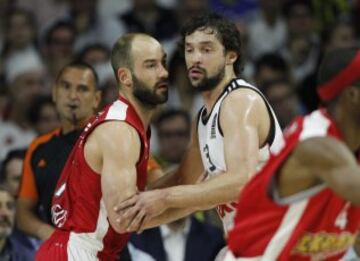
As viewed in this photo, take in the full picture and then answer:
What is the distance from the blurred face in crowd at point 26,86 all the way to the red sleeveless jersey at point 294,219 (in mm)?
5690

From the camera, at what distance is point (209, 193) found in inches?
250

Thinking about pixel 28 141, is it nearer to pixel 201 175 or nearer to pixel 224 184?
pixel 201 175

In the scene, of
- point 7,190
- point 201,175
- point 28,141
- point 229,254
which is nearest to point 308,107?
point 28,141

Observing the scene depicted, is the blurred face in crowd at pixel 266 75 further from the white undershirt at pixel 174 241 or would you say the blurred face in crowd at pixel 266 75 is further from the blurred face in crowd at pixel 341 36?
the white undershirt at pixel 174 241

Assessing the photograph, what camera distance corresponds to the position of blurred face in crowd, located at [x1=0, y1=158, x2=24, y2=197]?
9.35m

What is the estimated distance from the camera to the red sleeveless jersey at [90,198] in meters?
6.67

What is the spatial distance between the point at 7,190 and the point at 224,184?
110 inches

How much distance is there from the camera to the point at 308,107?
37.7ft

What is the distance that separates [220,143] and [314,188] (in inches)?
60.0

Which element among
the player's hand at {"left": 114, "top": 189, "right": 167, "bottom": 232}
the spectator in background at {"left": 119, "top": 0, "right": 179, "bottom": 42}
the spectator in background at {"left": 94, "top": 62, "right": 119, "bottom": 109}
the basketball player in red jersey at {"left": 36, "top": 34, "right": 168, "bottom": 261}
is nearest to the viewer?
the player's hand at {"left": 114, "top": 189, "right": 167, "bottom": 232}

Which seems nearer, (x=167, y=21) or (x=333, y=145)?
(x=333, y=145)

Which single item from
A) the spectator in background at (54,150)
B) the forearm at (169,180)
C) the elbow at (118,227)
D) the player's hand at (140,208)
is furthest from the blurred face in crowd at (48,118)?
the player's hand at (140,208)

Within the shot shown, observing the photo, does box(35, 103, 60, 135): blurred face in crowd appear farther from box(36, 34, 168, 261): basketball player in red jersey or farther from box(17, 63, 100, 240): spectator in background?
box(36, 34, 168, 261): basketball player in red jersey

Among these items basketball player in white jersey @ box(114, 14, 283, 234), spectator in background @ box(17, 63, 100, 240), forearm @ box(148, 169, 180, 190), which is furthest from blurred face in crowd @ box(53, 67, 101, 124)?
basketball player in white jersey @ box(114, 14, 283, 234)
